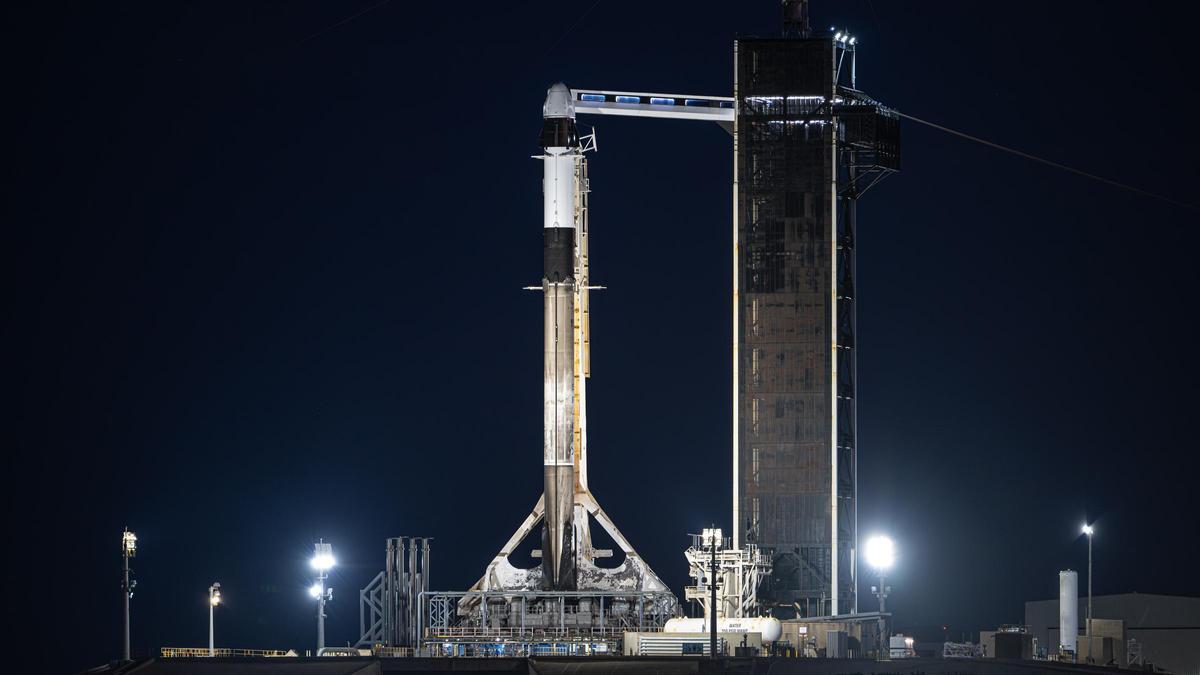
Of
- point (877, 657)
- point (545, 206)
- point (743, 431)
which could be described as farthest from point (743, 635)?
point (545, 206)

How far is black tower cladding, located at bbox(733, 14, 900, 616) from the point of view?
275 feet

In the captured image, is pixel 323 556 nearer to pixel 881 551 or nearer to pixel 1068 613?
pixel 881 551

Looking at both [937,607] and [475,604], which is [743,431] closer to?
[475,604]

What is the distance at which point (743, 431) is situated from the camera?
275ft

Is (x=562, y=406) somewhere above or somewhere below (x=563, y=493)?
above

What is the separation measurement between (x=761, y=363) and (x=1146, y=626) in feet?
58.5

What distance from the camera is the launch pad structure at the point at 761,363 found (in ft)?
272

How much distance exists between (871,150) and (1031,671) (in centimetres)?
2842

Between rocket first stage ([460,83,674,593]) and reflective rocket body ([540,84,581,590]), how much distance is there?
0.04 meters

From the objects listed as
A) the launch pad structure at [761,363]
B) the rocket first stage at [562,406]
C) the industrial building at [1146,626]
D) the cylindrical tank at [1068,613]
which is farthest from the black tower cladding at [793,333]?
the cylindrical tank at [1068,613]

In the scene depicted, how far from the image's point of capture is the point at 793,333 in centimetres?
8412

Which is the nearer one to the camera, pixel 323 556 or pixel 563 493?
pixel 323 556

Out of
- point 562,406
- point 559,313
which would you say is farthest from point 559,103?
point 562,406

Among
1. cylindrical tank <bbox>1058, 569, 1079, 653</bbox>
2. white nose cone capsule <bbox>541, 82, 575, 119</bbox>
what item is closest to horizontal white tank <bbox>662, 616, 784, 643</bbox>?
cylindrical tank <bbox>1058, 569, 1079, 653</bbox>
